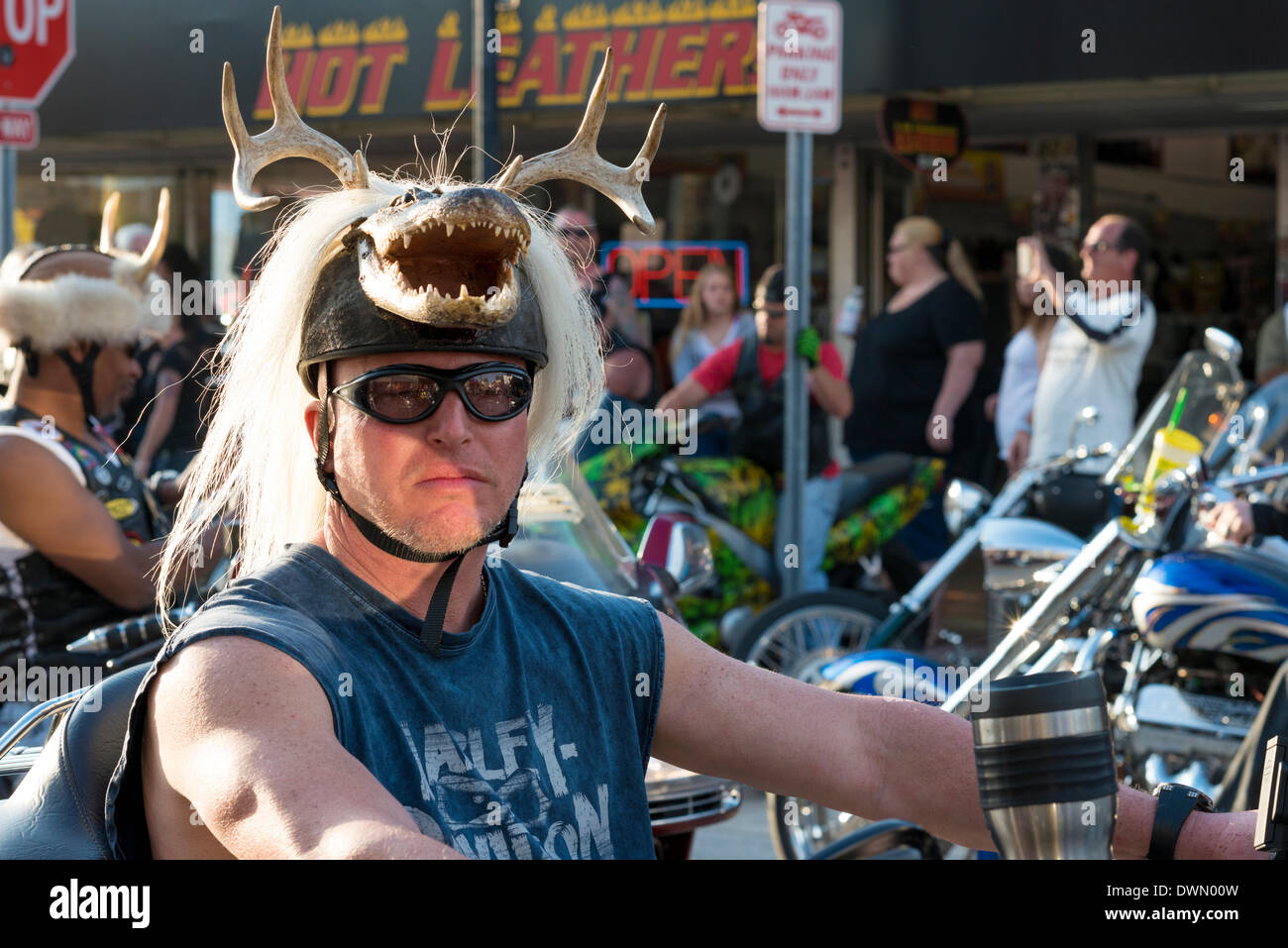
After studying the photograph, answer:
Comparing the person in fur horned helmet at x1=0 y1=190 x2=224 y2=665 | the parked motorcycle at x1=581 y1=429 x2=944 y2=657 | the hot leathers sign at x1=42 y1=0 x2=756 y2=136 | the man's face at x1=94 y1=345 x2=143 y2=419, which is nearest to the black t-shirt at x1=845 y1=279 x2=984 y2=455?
the parked motorcycle at x1=581 y1=429 x2=944 y2=657

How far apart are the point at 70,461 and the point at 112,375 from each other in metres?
0.40

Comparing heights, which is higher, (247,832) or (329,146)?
(329,146)

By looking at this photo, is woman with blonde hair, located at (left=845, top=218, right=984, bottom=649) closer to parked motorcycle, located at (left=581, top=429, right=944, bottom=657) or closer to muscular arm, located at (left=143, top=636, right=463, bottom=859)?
parked motorcycle, located at (left=581, top=429, right=944, bottom=657)

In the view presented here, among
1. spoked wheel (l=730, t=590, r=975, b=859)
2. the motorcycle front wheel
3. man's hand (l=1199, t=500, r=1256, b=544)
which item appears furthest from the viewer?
spoked wheel (l=730, t=590, r=975, b=859)

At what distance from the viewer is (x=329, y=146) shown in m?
2.10

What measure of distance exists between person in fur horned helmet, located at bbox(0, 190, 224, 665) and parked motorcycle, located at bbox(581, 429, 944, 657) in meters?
2.80

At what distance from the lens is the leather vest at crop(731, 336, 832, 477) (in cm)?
739

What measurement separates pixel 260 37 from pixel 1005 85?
5275 mm

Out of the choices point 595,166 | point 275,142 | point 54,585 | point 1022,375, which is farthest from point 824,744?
point 1022,375

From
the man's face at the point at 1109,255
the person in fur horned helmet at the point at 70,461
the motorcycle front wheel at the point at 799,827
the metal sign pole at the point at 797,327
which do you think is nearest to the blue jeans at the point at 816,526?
the metal sign pole at the point at 797,327

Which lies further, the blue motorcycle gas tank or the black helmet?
the blue motorcycle gas tank
